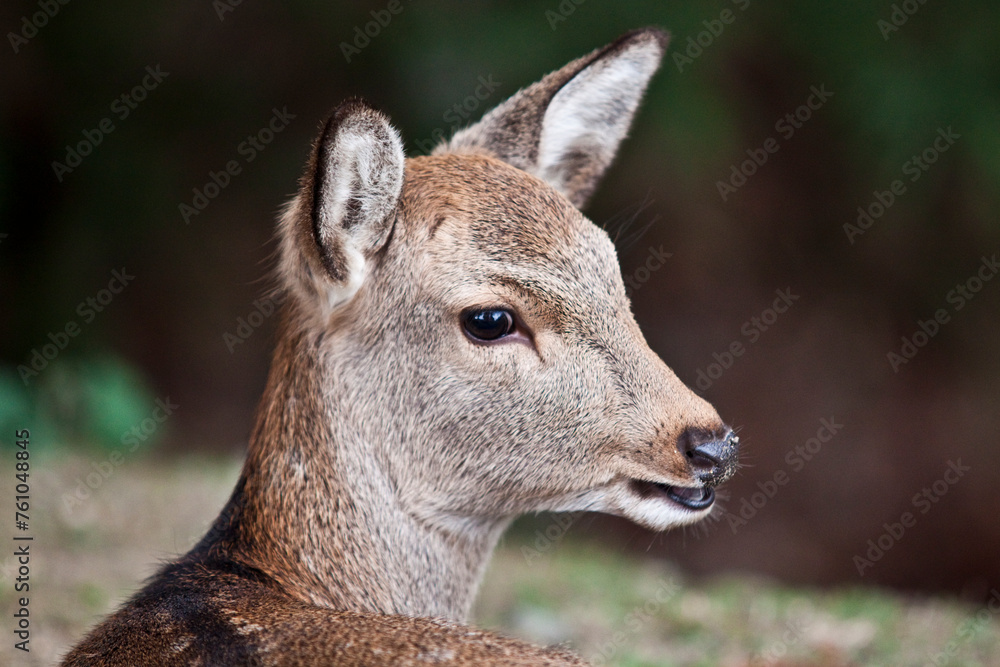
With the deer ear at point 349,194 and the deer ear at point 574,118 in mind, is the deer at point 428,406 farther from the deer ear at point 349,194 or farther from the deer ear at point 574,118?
the deer ear at point 574,118

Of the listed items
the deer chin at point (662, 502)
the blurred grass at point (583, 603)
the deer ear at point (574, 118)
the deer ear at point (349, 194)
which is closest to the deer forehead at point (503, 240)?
the deer ear at point (349, 194)

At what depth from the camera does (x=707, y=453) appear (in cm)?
352

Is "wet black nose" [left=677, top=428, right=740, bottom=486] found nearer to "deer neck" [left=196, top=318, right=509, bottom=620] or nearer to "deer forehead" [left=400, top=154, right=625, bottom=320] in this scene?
"deer forehead" [left=400, top=154, right=625, bottom=320]

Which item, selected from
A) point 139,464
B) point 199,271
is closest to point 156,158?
point 199,271

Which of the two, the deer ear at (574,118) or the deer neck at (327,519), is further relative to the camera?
the deer ear at (574,118)

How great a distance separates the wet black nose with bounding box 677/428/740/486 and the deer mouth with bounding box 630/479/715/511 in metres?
0.06

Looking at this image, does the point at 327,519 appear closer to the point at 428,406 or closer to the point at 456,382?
the point at 428,406

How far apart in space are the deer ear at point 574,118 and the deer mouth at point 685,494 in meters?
1.56

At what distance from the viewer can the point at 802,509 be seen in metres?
10.5

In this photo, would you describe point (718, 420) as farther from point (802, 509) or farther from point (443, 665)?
point (802, 509)

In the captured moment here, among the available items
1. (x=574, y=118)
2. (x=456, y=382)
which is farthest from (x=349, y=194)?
(x=574, y=118)

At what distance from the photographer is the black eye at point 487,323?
3604 millimetres

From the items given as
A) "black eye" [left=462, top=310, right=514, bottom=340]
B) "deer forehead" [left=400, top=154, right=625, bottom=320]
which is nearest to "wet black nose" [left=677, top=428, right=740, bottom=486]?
"deer forehead" [left=400, top=154, right=625, bottom=320]

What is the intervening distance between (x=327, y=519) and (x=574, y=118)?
2.03 meters
